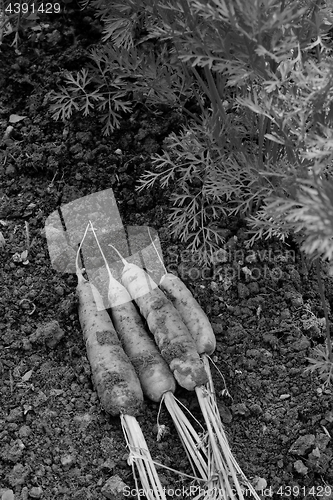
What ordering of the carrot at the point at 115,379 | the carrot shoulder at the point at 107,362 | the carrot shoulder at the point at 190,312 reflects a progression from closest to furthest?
the carrot at the point at 115,379 < the carrot shoulder at the point at 107,362 < the carrot shoulder at the point at 190,312

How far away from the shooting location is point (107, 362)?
232 centimetres

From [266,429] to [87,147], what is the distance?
1.43m

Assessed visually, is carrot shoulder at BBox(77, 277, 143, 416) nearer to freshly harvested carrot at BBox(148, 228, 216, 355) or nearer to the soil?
the soil

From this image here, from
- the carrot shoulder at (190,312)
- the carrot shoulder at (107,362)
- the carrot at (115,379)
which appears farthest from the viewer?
the carrot shoulder at (190,312)

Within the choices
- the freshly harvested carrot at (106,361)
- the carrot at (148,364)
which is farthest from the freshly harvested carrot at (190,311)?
the freshly harvested carrot at (106,361)

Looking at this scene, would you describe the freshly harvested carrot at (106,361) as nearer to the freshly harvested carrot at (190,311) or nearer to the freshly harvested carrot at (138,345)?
the freshly harvested carrot at (138,345)

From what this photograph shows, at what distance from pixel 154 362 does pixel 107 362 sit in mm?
169

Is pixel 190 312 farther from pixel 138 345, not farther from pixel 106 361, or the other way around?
pixel 106 361

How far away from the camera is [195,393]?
238 cm

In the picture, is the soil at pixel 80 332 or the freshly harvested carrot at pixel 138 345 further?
the freshly harvested carrot at pixel 138 345

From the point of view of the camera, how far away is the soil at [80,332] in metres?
2.16

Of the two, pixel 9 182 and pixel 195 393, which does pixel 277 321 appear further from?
pixel 9 182

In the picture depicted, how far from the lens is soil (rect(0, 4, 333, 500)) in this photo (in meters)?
2.16

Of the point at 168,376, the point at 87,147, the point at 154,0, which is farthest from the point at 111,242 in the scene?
the point at 154,0
